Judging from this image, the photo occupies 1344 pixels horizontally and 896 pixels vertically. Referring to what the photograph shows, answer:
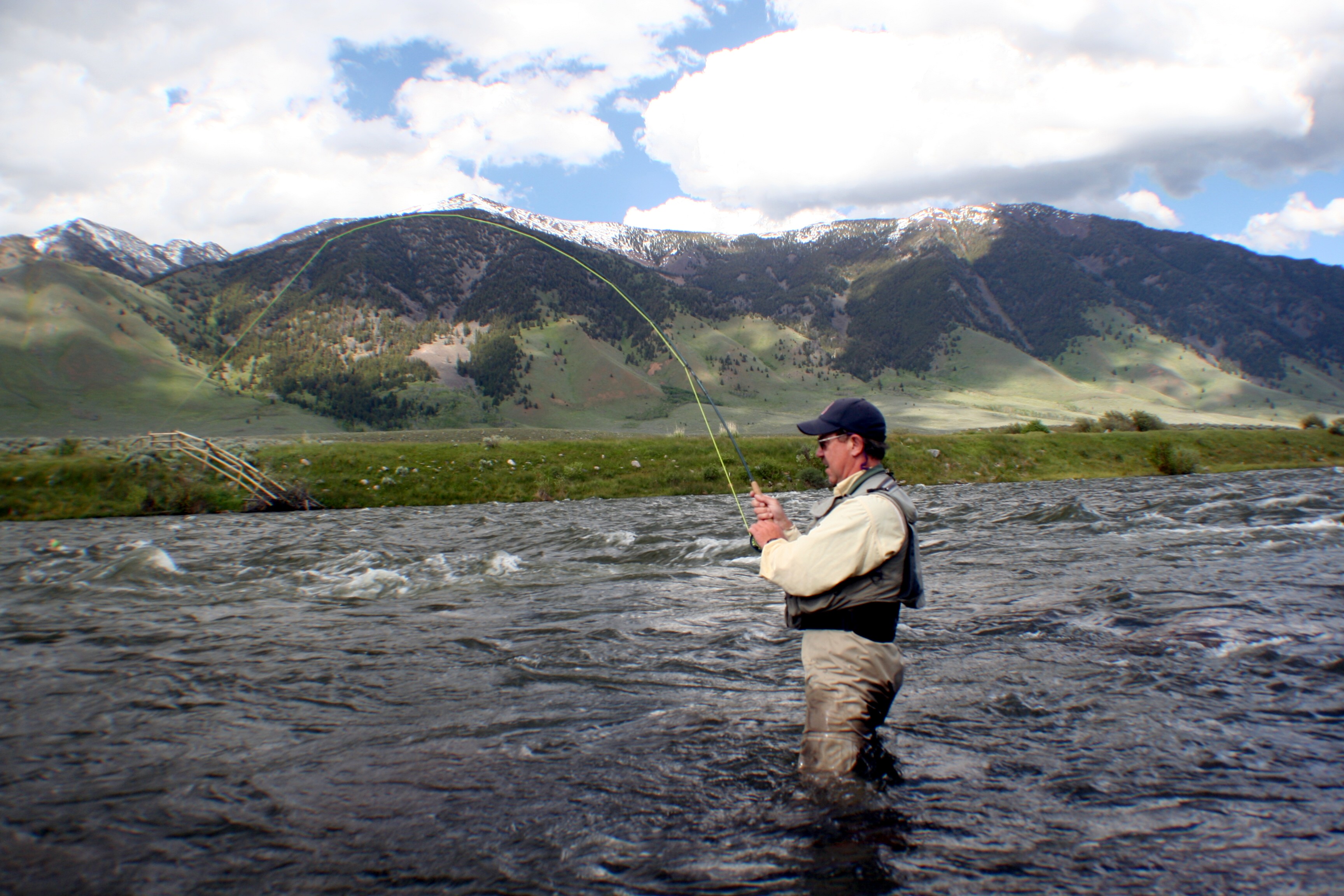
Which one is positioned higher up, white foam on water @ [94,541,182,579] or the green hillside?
the green hillside

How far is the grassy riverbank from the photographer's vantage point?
24.0 m

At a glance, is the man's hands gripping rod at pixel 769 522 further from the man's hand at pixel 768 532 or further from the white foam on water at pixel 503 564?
the white foam on water at pixel 503 564

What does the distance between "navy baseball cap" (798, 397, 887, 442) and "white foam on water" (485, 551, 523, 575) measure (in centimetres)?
948

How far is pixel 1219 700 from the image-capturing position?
6051mm

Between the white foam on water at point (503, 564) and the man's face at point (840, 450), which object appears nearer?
the man's face at point (840, 450)

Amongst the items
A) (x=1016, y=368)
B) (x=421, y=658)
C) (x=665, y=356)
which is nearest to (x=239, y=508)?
(x=421, y=658)

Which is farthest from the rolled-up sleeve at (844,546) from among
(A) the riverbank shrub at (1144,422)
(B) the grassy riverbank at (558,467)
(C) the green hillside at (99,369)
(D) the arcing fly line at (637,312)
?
(C) the green hillside at (99,369)

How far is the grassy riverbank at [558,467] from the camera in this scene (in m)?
24.0

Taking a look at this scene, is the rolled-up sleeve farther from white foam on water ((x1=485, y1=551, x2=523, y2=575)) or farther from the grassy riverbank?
the grassy riverbank

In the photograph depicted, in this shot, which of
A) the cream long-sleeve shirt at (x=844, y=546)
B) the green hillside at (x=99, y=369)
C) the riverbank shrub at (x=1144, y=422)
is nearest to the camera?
the cream long-sleeve shirt at (x=844, y=546)

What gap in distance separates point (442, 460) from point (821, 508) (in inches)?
1043

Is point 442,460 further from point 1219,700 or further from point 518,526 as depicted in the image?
point 1219,700

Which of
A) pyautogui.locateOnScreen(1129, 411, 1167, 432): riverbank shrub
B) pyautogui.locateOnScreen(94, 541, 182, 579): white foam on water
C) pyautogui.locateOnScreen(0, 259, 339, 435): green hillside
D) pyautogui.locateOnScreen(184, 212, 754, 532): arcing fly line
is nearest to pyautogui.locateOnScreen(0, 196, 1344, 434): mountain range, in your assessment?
pyautogui.locateOnScreen(0, 259, 339, 435): green hillside

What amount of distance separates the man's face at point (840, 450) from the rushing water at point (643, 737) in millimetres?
2094
